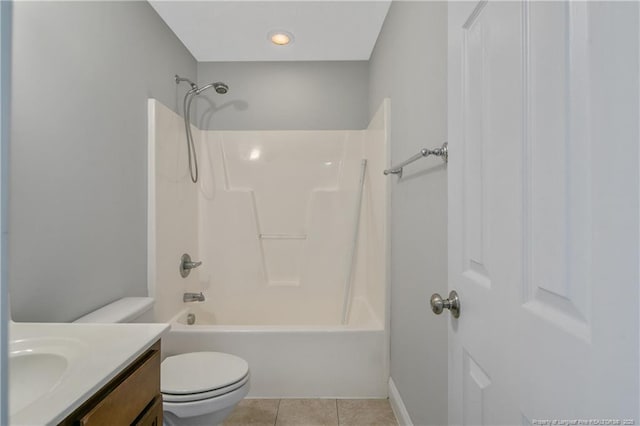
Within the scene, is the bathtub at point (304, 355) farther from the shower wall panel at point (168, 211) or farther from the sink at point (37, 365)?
the sink at point (37, 365)

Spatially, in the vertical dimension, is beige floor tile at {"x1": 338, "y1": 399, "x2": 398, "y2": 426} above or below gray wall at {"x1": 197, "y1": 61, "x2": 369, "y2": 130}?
below

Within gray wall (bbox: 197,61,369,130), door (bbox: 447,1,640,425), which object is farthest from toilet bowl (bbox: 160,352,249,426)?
gray wall (bbox: 197,61,369,130)

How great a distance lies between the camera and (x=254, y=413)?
6.28ft

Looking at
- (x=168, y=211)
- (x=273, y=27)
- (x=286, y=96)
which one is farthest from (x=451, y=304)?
(x=286, y=96)

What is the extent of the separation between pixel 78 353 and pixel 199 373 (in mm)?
786

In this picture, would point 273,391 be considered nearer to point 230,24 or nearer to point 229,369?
point 229,369


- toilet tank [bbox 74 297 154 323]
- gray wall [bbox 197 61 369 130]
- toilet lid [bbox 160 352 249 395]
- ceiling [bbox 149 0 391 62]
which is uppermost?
ceiling [bbox 149 0 391 62]

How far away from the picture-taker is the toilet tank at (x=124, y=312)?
144 cm

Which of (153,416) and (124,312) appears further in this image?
(124,312)

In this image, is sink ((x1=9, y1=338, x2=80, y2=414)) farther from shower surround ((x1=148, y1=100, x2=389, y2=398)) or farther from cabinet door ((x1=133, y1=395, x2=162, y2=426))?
shower surround ((x1=148, y1=100, x2=389, y2=398))

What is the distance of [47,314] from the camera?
1.27 m

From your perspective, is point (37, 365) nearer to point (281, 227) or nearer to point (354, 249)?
point (281, 227)

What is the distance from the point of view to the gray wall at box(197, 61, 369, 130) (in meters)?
2.83

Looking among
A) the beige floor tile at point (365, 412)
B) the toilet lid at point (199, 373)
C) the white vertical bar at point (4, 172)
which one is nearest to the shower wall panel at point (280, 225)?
the beige floor tile at point (365, 412)
